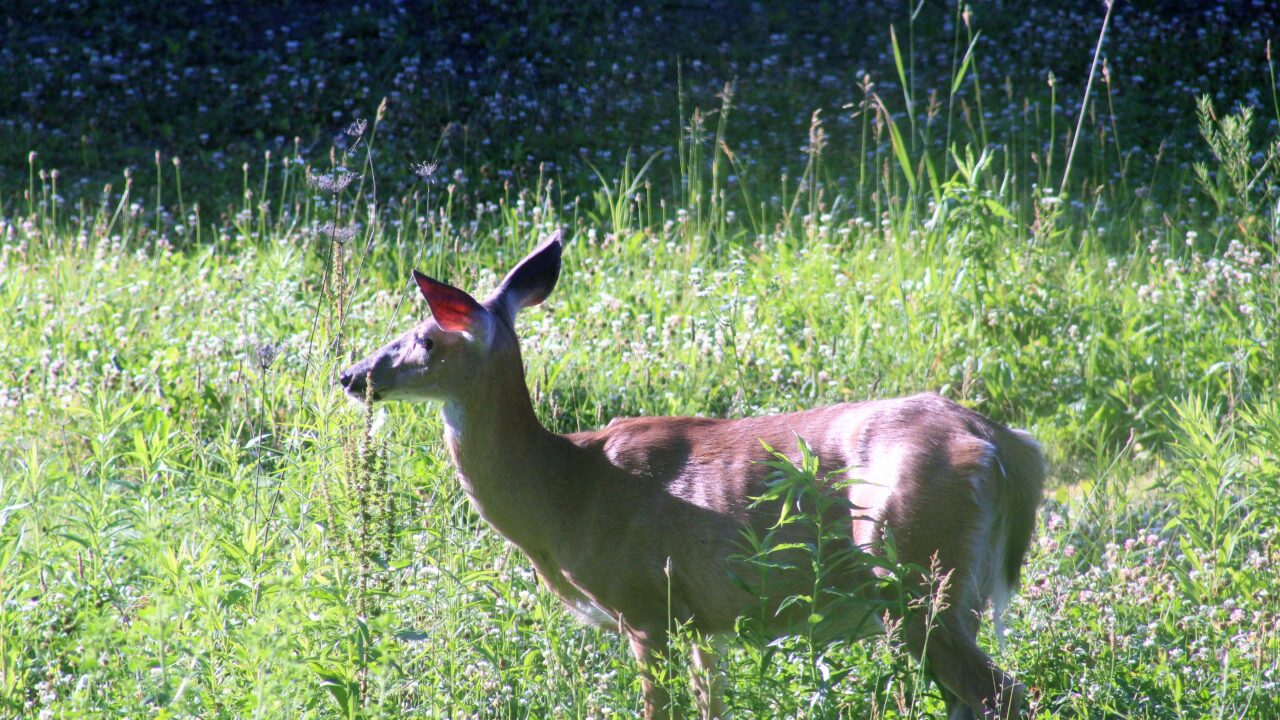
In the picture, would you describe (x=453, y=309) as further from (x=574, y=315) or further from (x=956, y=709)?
(x=574, y=315)

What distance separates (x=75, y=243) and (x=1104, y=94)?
7144 millimetres

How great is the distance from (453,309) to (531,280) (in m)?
0.53

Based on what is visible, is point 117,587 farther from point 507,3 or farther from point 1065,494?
point 507,3

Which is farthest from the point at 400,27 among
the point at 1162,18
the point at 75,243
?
the point at 1162,18

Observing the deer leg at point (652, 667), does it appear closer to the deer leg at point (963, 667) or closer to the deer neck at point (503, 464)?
the deer neck at point (503, 464)

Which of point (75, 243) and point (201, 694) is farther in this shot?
point (75, 243)

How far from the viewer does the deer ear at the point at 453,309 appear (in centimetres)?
356

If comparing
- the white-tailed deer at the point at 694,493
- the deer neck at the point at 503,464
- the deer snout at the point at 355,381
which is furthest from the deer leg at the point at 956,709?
the deer snout at the point at 355,381

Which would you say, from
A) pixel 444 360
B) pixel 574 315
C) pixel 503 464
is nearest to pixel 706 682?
pixel 503 464

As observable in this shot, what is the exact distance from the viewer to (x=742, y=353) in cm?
559

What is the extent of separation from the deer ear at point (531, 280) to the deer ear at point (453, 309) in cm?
28

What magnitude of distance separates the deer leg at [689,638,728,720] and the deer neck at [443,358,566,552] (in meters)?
0.55

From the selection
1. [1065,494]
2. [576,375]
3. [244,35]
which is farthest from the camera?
[244,35]

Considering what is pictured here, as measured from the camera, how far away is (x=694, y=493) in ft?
12.2
